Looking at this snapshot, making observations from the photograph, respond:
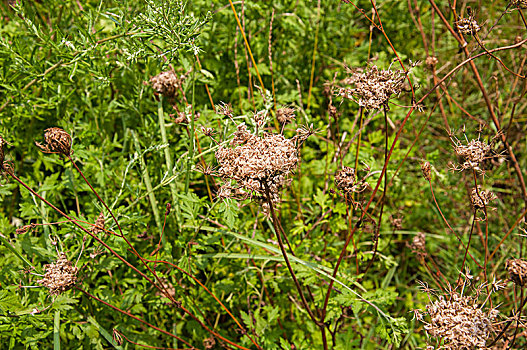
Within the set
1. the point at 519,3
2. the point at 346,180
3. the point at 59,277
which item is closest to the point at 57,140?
the point at 59,277

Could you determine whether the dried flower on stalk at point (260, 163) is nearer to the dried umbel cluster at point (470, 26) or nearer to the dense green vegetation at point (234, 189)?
the dense green vegetation at point (234, 189)

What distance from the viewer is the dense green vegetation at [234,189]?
1.88 meters

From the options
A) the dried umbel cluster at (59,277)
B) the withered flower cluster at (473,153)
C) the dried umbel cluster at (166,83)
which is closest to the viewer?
the dried umbel cluster at (59,277)

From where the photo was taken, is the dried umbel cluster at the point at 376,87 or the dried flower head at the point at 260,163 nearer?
the dried flower head at the point at 260,163

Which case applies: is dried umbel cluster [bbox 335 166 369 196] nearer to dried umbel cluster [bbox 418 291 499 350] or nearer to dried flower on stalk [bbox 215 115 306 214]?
dried flower on stalk [bbox 215 115 306 214]

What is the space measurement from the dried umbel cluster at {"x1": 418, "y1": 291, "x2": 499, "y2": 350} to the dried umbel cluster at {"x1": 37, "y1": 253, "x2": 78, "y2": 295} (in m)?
1.53

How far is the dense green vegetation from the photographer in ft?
6.18

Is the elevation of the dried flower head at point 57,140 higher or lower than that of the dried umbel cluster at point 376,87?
lower

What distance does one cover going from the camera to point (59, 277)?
1836 millimetres

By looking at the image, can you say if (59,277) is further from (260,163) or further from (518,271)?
(518,271)

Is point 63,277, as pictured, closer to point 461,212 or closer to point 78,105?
point 78,105

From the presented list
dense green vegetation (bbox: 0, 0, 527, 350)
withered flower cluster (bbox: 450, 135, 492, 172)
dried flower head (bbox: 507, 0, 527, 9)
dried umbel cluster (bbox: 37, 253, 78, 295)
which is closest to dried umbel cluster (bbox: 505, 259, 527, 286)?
dense green vegetation (bbox: 0, 0, 527, 350)

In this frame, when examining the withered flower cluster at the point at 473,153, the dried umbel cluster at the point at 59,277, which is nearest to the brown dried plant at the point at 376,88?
the withered flower cluster at the point at 473,153

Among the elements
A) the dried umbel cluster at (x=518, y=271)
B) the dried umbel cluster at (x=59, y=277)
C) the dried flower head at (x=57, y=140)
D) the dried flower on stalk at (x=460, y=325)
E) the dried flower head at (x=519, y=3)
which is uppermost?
the dried flower head at (x=519, y=3)
